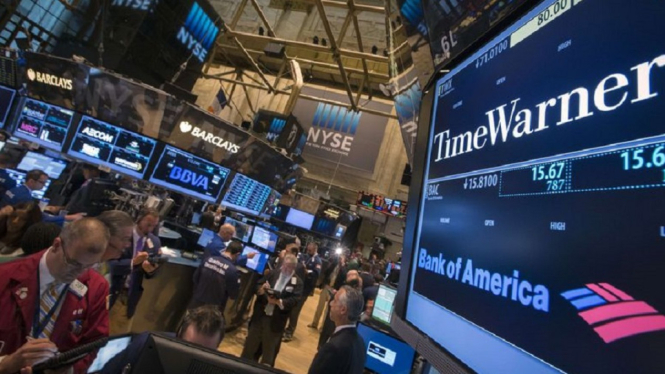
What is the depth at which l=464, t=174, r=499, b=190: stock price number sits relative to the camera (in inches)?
47.6

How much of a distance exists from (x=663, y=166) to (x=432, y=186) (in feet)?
3.31

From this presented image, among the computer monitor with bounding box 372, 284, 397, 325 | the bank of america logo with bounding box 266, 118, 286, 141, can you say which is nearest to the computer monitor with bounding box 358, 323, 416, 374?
the computer monitor with bounding box 372, 284, 397, 325

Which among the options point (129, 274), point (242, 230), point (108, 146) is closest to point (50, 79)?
point (108, 146)

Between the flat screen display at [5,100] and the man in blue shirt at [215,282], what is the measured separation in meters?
5.17

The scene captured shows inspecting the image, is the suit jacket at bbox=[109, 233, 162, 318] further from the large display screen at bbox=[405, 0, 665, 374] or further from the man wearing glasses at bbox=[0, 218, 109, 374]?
the large display screen at bbox=[405, 0, 665, 374]

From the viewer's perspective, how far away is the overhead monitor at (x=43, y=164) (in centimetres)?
774

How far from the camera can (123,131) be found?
589cm

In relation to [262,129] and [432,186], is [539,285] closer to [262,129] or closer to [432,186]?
[432,186]

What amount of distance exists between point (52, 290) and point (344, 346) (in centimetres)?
217

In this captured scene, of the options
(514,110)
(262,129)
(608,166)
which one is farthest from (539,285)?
(262,129)

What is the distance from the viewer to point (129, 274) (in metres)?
4.44

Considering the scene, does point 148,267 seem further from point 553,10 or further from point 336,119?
point 336,119

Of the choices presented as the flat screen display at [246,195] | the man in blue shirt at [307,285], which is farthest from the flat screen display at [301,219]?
the flat screen display at [246,195]

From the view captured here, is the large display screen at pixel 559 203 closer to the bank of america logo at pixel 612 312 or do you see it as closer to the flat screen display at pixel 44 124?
the bank of america logo at pixel 612 312
